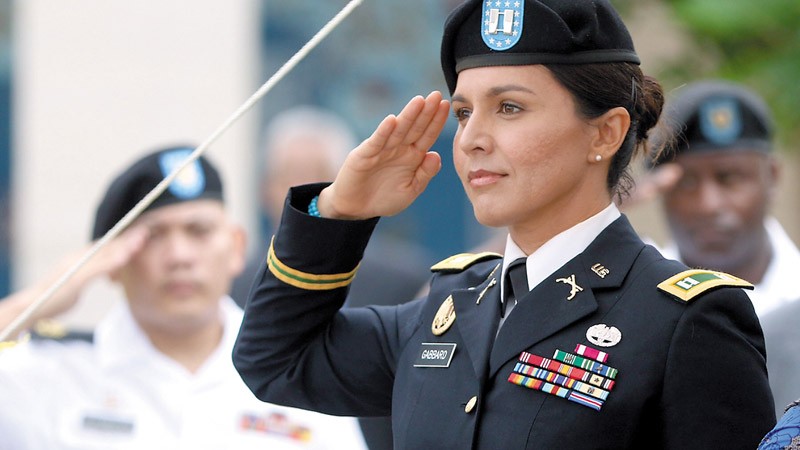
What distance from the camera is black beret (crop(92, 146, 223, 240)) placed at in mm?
4703

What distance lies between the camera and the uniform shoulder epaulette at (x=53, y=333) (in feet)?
15.4

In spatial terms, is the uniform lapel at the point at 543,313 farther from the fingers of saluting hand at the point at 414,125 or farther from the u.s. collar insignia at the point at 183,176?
the u.s. collar insignia at the point at 183,176

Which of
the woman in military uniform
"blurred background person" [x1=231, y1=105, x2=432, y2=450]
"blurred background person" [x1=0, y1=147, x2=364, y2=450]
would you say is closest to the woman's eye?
the woman in military uniform

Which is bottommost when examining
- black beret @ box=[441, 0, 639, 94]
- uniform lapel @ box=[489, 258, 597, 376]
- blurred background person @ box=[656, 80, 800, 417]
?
blurred background person @ box=[656, 80, 800, 417]

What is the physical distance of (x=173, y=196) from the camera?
477cm

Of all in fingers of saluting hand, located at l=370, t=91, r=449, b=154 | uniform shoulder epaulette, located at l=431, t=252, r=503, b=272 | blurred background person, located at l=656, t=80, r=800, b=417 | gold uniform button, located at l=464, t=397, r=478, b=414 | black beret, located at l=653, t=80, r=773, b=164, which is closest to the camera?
gold uniform button, located at l=464, t=397, r=478, b=414

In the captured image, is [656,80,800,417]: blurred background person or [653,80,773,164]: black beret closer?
[656,80,800,417]: blurred background person

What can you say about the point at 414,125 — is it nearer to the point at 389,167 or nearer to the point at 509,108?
the point at 389,167

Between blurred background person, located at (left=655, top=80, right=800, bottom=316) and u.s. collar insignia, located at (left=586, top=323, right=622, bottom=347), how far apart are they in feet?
7.84

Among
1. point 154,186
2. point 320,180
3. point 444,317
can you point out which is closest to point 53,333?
point 154,186

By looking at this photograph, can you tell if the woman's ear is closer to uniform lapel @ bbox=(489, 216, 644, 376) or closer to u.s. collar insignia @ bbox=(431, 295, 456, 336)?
uniform lapel @ bbox=(489, 216, 644, 376)

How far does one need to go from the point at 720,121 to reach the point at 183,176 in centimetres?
171

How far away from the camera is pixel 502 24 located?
2.63 m

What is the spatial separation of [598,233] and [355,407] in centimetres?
60
